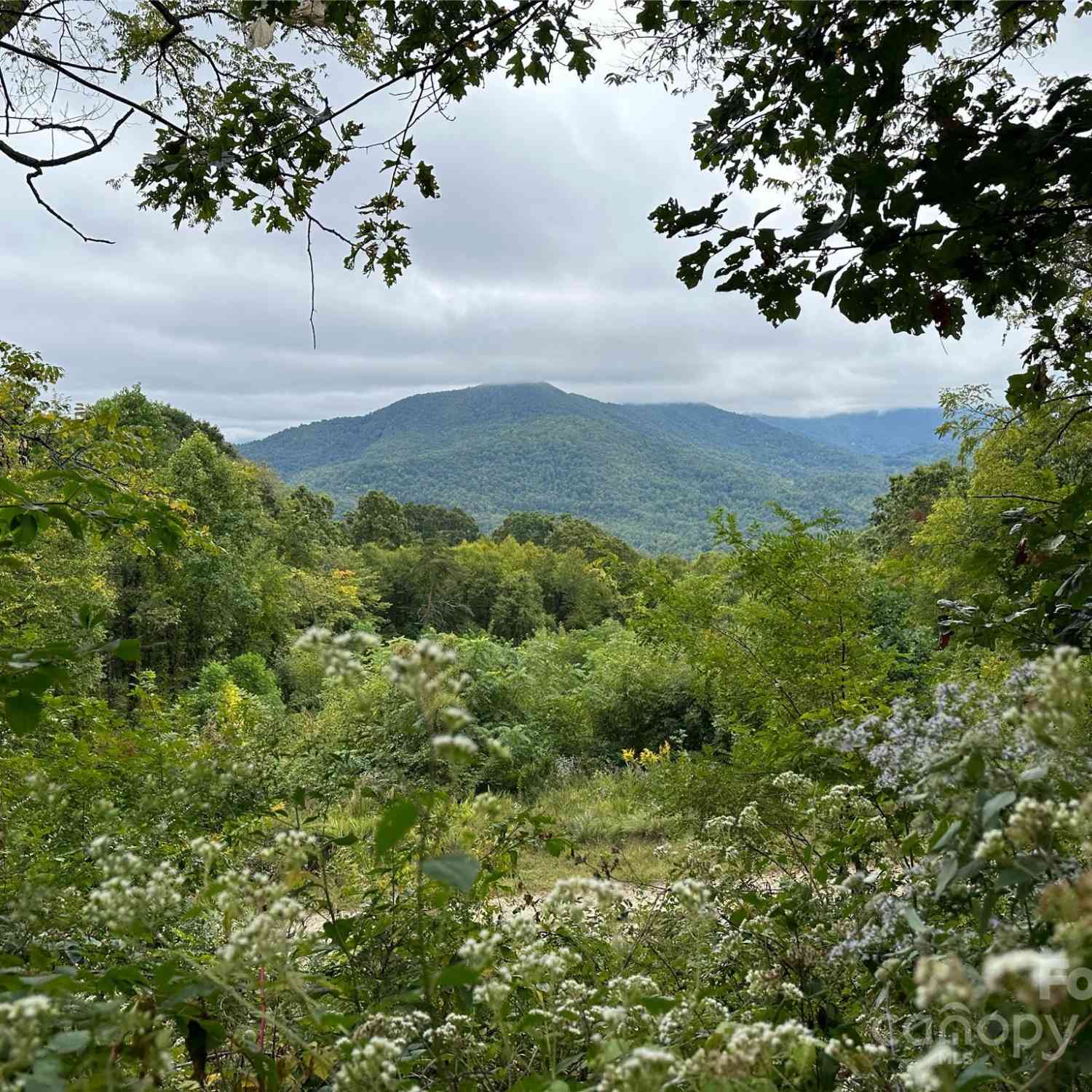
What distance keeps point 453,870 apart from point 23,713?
37.1 inches

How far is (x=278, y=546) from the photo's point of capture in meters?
25.0

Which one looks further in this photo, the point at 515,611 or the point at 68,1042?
the point at 515,611

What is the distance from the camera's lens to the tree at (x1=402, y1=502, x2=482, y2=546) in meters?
49.5

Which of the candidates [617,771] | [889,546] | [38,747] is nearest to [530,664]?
[617,771]

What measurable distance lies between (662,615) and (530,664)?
9.74 m

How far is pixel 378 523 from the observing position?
3950 centimetres

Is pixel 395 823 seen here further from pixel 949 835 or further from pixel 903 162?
pixel 903 162

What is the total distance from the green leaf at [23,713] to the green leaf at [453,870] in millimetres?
864

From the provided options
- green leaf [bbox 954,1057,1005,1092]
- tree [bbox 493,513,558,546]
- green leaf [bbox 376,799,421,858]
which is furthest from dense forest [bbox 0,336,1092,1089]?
tree [bbox 493,513,558,546]

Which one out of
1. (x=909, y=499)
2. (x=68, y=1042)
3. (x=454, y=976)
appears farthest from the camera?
(x=909, y=499)

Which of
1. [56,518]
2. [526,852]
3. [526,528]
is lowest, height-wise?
[526,852]

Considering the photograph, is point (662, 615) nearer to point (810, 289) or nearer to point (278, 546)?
point (810, 289)

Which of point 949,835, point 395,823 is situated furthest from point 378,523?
point 949,835

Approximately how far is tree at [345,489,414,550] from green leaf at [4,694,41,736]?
37.4 m
